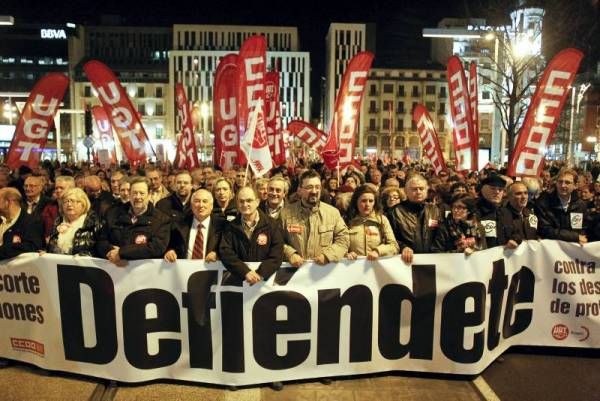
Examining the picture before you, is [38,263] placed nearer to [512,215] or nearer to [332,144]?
[512,215]

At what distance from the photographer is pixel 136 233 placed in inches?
178

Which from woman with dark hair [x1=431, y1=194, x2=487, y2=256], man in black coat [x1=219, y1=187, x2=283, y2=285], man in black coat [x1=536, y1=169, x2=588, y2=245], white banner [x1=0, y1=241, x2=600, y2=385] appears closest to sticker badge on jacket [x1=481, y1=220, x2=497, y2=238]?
woman with dark hair [x1=431, y1=194, x2=487, y2=256]

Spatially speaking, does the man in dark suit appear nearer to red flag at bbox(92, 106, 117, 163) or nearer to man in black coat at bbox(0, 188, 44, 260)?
man in black coat at bbox(0, 188, 44, 260)

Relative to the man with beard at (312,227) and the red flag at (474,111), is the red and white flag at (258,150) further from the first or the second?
the red flag at (474,111)

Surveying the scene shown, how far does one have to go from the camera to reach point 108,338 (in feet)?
14.5

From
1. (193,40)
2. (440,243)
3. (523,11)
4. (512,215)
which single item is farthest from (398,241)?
(193,40)

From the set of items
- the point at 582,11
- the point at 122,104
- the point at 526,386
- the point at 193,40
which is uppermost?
the point at 193,40

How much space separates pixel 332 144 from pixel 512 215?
547cm

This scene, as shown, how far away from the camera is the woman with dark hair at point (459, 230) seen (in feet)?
15.8

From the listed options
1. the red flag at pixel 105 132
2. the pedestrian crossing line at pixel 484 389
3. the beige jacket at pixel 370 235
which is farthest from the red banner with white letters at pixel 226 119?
the red flag at pixel 105 132

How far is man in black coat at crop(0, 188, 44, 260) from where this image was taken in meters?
4.66

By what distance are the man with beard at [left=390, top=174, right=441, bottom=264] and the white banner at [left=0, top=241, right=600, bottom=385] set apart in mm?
538

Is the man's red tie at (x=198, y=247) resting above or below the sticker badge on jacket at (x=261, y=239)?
below

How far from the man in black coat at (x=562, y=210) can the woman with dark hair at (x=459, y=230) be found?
3.74ft
